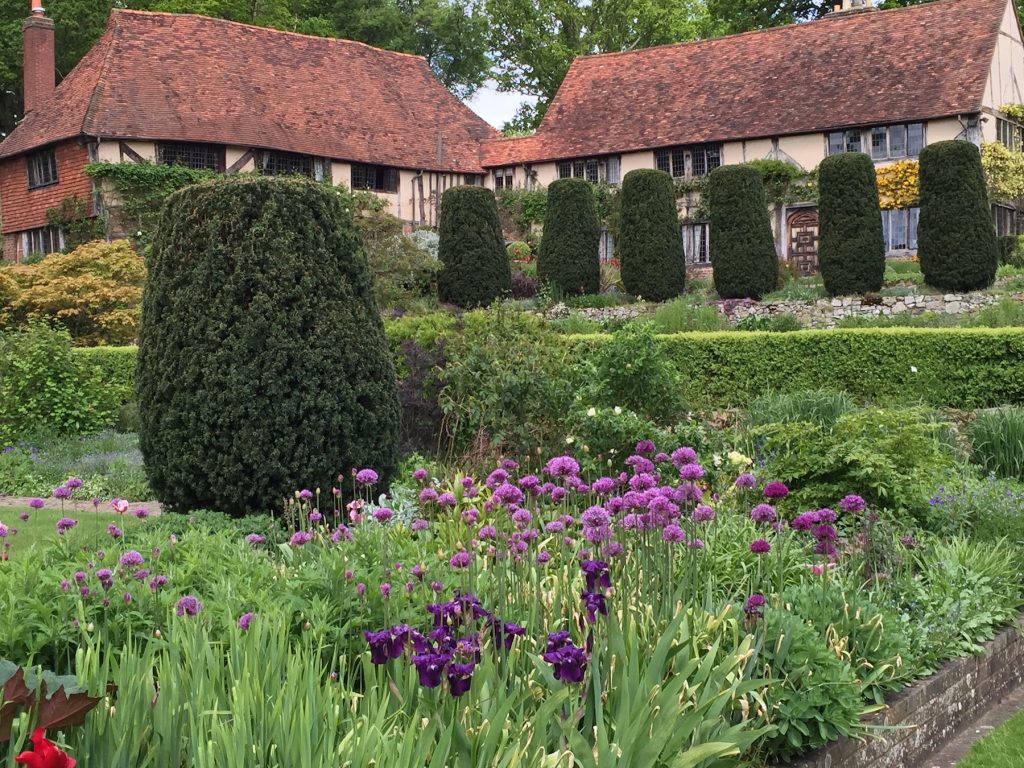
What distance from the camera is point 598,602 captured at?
10.8 ft

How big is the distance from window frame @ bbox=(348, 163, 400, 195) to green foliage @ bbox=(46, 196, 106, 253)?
24.6 feet

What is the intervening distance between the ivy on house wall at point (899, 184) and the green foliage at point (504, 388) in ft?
70.1

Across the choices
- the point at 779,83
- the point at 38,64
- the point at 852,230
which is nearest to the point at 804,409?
the point at 852,230

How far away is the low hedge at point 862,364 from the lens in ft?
40.0

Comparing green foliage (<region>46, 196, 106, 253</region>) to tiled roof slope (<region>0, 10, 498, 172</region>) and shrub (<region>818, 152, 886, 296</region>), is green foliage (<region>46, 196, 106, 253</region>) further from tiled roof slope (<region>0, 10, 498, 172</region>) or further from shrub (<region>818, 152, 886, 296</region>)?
shrub (<region>818, 152, 886, 296</region>)

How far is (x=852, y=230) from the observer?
70.5ft

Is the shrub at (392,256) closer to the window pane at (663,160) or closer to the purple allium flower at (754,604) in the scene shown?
the window pane at (663,160)

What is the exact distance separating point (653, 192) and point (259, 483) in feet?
58.9

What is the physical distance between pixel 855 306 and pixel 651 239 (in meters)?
4.63

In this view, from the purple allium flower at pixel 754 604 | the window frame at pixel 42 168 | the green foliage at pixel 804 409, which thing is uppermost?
the window frame at pixel 42 168

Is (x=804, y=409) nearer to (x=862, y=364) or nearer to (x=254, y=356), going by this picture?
(x=862, y=364)

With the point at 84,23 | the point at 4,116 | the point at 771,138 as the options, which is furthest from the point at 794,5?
the point at 4,116

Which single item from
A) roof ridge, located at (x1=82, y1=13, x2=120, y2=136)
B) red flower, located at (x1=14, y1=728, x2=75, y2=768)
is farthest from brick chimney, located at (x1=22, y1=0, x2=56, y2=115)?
red flower, located at (x1=14, y1=728, x2=75, y2=768)

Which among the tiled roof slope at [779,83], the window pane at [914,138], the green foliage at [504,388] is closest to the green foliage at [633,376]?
the green foliage at [504,388]
